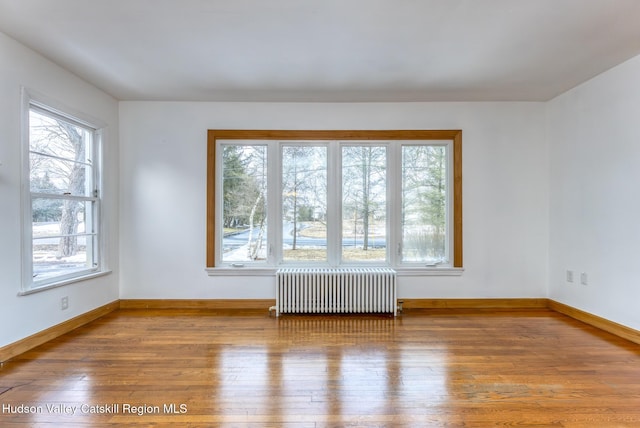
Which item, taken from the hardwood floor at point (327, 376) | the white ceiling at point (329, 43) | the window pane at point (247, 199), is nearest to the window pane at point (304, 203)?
the window pane at point (247, 199)

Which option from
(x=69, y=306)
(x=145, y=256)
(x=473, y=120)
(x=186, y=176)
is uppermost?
(x=473, y=120)

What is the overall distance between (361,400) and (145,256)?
3310 mm

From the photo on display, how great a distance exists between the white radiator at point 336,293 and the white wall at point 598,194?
209 cm

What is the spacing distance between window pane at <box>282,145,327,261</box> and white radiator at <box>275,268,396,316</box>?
409 mm

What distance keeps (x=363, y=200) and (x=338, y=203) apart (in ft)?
1.08

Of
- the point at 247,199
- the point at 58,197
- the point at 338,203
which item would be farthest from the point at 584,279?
the point at 58,197

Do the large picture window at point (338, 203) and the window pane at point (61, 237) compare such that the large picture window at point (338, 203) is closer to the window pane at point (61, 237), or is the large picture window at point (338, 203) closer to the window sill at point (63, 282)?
the window sill at point (63, 282)

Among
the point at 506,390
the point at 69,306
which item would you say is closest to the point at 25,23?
the point at 69,306

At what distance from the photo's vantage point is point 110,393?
2174mm

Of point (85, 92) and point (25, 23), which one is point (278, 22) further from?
point (85, 92)

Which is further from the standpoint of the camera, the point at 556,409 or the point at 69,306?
the point at 69,306

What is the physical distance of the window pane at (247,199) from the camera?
13.9ft

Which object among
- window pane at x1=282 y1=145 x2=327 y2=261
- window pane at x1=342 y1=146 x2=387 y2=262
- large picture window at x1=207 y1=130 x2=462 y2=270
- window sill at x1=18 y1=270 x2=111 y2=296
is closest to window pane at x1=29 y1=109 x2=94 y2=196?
window sill at x1=18 y1=270 x2=111 y2=296

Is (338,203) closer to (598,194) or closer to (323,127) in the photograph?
(323,127)
